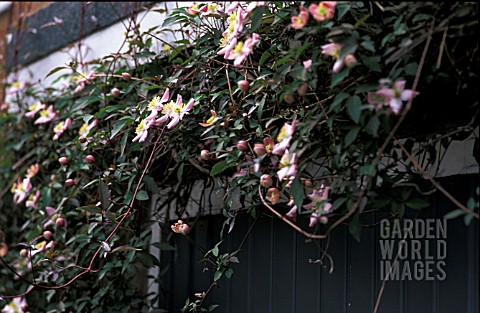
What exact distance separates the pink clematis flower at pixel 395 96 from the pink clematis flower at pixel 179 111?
0.67m

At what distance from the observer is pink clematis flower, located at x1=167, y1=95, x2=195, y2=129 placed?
2098 mm

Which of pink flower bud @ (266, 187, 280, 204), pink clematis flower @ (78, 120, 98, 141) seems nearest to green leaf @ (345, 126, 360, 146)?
pink flower bud @ (266, 187, 280, 204)

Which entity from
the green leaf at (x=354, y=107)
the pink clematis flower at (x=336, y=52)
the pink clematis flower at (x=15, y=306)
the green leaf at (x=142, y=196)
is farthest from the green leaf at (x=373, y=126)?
the pink clematis flower at (x=15, y=306)

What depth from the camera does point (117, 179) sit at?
2404 millimetres

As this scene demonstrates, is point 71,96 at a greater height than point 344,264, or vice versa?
point 71,96

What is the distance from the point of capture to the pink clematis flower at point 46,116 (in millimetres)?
3197

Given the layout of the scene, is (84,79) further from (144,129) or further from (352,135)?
(352,135)

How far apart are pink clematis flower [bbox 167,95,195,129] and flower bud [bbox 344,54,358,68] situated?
62 centimetres

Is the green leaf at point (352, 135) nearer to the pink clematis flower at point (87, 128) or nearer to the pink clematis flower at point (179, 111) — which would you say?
the pink clematis flower at point (179, 111)

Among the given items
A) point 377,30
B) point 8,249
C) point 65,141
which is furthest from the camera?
point 8,249

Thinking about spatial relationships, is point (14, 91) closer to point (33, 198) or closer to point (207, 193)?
point (33, 198)

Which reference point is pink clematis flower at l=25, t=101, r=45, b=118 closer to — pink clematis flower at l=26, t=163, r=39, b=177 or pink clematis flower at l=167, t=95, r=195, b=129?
pink clematis flower at l=26, t=163, r=39, b=177

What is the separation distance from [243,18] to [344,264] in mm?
826

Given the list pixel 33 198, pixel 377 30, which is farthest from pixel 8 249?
pixel 377 30
